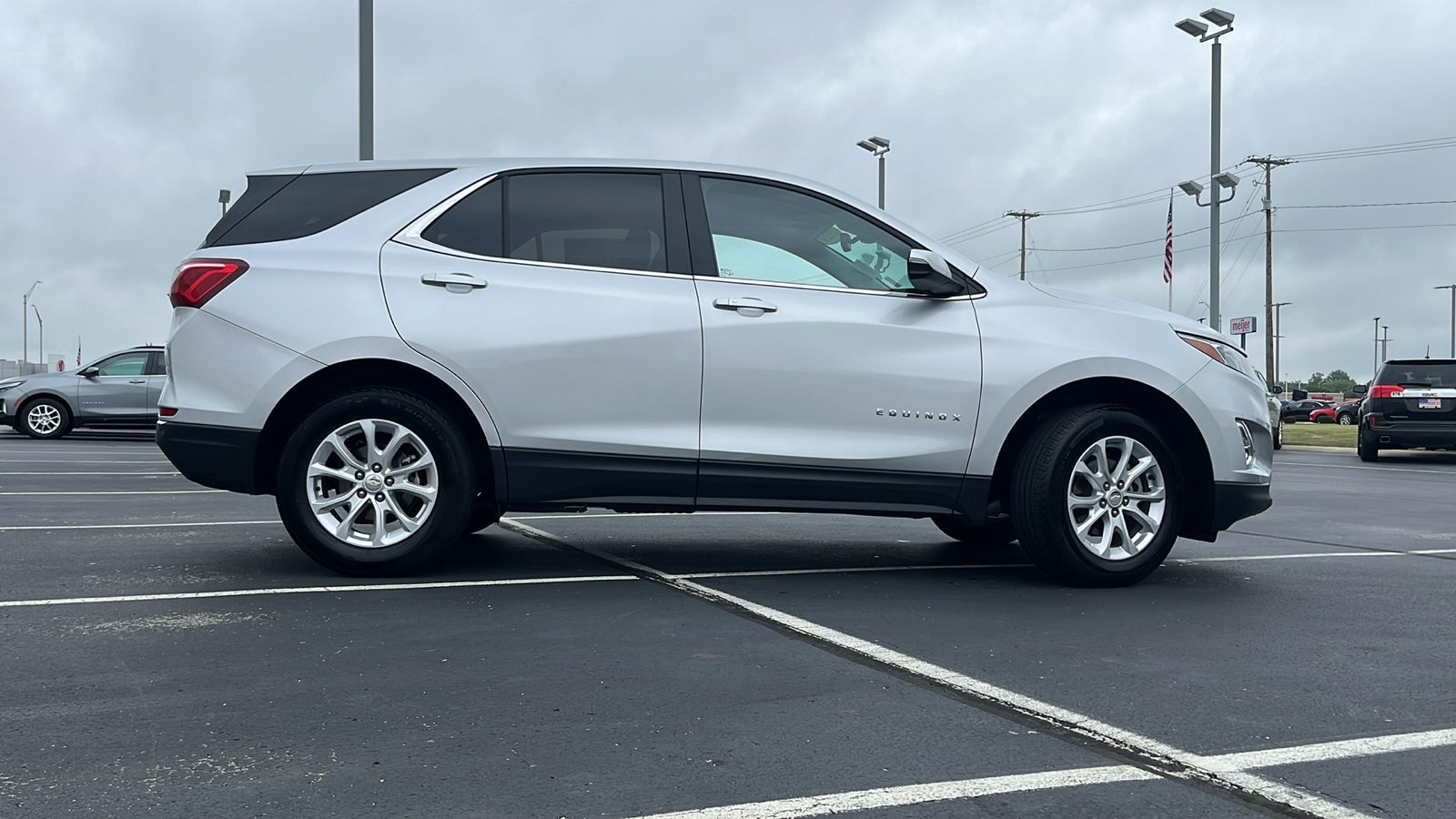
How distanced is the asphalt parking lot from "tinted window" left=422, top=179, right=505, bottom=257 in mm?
1539

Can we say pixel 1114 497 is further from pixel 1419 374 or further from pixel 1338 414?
pixel 1338 414

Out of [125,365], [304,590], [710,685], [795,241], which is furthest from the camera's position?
[125,365]

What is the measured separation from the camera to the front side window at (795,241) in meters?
5.64

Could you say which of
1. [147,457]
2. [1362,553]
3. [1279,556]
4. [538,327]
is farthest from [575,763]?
[147,457]

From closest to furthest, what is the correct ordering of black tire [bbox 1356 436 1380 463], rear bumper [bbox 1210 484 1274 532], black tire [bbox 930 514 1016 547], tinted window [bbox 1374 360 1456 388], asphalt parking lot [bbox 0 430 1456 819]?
1. asphalt parking lot [bbox 0 430 1456 819]
2. rear bumper [bbox 1210 484 1274 532]
3. black tire [bbox 930 514 1016 547]
4. tinted window [bbox 1374 360 1456 388]
5. black tire [bbox 1356 436 1380 463]

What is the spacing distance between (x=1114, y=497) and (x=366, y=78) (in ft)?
37.3

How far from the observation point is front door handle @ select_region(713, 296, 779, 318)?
5461 millimetres

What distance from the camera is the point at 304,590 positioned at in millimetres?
5203

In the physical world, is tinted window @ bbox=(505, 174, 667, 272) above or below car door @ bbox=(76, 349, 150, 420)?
above

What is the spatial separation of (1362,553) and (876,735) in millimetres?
5172

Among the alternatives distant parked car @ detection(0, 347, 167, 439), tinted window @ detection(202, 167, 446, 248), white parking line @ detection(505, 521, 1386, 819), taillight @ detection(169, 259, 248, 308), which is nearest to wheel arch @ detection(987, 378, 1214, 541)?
white parking line @ detection(505, 521, 1386, 819)

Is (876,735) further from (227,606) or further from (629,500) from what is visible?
(227,606)

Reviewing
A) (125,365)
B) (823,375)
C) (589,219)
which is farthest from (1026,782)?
(125,365)

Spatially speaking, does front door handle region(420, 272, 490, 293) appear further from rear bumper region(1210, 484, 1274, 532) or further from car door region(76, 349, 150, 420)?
car door region(76, 349, 150, 420)
